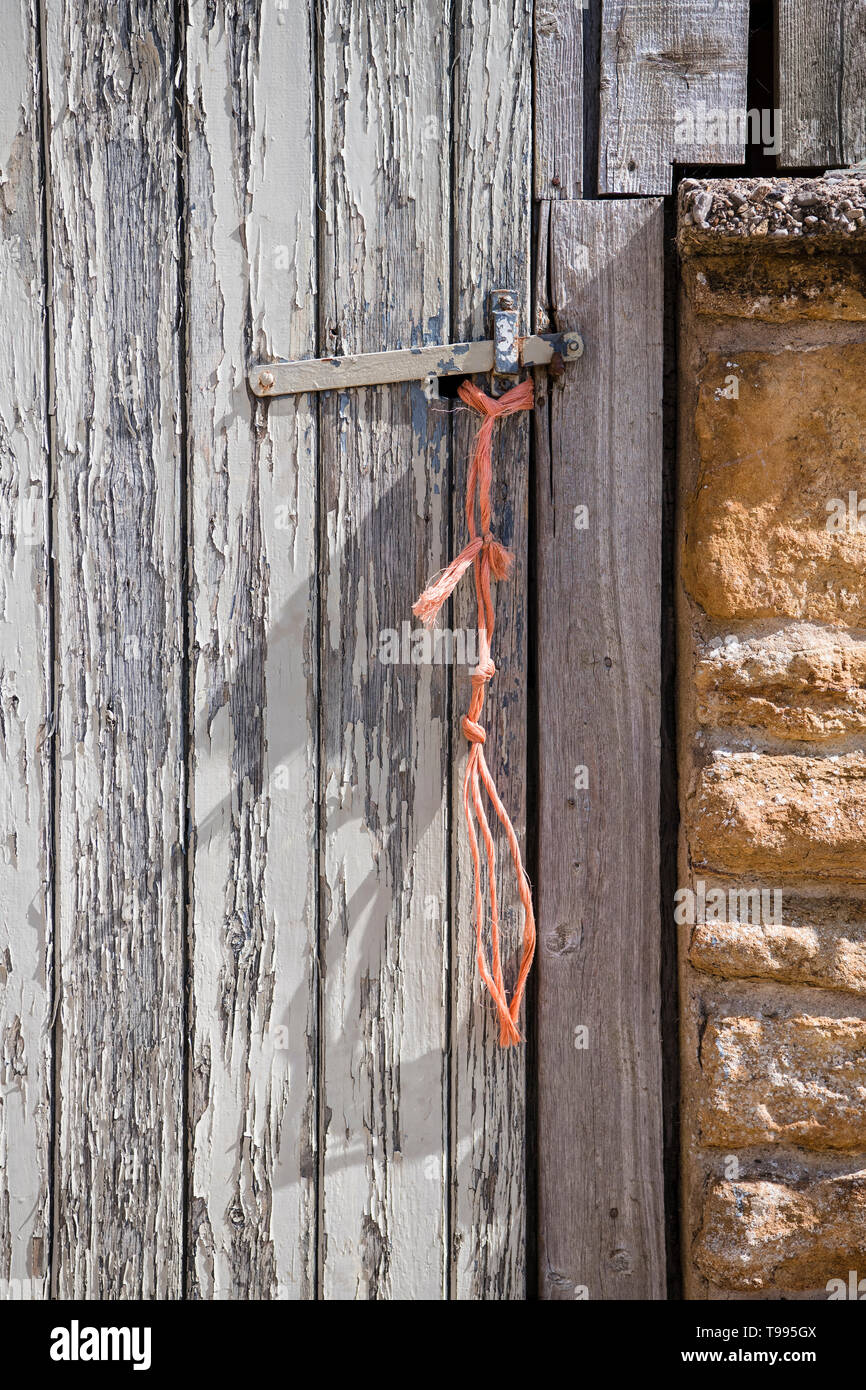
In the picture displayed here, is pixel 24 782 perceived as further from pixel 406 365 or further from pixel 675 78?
pixel 675 78

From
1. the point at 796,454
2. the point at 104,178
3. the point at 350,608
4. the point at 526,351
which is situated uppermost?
the point at 104,178

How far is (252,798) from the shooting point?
1.14 meters

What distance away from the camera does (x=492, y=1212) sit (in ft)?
3.76

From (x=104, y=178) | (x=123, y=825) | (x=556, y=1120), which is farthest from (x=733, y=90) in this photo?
(x=556, y=1120)

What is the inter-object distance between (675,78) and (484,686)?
0.75 meters

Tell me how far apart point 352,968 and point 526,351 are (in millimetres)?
779

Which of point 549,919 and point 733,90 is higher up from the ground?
point 733,90

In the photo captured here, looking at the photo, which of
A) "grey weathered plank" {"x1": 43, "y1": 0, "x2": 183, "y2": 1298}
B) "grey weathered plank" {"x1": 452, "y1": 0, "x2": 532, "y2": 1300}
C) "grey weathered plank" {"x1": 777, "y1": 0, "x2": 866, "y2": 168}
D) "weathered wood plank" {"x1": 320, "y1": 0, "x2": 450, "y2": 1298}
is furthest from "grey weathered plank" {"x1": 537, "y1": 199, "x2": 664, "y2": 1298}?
"grey weathered plank" {"x1": 43, "y1": 0, "x2": 183, "y2": 1298}

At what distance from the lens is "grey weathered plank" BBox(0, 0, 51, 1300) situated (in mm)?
1138

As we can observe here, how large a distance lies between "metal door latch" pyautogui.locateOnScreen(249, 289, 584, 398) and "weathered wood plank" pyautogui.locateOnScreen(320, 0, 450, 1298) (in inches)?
0.8

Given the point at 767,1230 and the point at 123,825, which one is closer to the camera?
the point at 767,1230

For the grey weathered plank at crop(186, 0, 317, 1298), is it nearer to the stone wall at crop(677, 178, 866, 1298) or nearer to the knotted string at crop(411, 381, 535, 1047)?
the knotted string at crop(411, 381, 535, 1047)

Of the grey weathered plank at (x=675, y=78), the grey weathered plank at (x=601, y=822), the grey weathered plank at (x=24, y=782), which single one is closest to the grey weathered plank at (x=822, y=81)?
the grey weathered plank at (x=675, y=78)

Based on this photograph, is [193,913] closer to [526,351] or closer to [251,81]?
[526,351]
